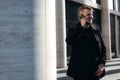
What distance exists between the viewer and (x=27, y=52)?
6184 mm

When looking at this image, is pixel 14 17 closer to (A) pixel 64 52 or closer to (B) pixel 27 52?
(B) pixel 27 52

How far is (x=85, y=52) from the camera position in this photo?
487cm

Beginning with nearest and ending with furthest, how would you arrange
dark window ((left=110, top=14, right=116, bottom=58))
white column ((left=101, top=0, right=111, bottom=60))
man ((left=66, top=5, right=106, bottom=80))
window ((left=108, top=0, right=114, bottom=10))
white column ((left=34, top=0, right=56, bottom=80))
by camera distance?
man ((left=66, top=5, right=106, bottom=80)), white column ((left=34, top=0, right=56, bottom=80)), white column ((left=101, top=0, right=111, bottom=60)), window ((left=108, top=0, right=114, bottom=10)), dark window ((left=110, top=14, right=116, bottom=58))

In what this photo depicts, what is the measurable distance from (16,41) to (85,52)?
1.65 m

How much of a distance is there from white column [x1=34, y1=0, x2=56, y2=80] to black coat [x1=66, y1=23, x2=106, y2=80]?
1.45 metres

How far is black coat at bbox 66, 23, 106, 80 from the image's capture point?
4.84 m

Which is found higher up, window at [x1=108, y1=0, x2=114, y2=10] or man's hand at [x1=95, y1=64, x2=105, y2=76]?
window at [x1=108, y1=0, x2=114, y2=10]

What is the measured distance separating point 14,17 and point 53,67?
3.79 feet

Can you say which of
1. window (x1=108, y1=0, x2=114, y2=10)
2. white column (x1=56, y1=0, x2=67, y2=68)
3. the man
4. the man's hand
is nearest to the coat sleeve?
the man

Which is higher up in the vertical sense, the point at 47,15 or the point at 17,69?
the point at 47,15

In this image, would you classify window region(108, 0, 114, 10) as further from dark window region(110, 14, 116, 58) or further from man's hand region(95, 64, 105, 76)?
man's hand region(95, 64, 105, 76)

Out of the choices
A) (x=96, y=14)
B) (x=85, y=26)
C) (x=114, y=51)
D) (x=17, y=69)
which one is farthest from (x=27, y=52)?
(x=114, y=51)

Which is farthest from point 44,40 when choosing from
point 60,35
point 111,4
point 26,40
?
point 111,4

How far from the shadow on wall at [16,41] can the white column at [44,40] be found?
122 millimetres
